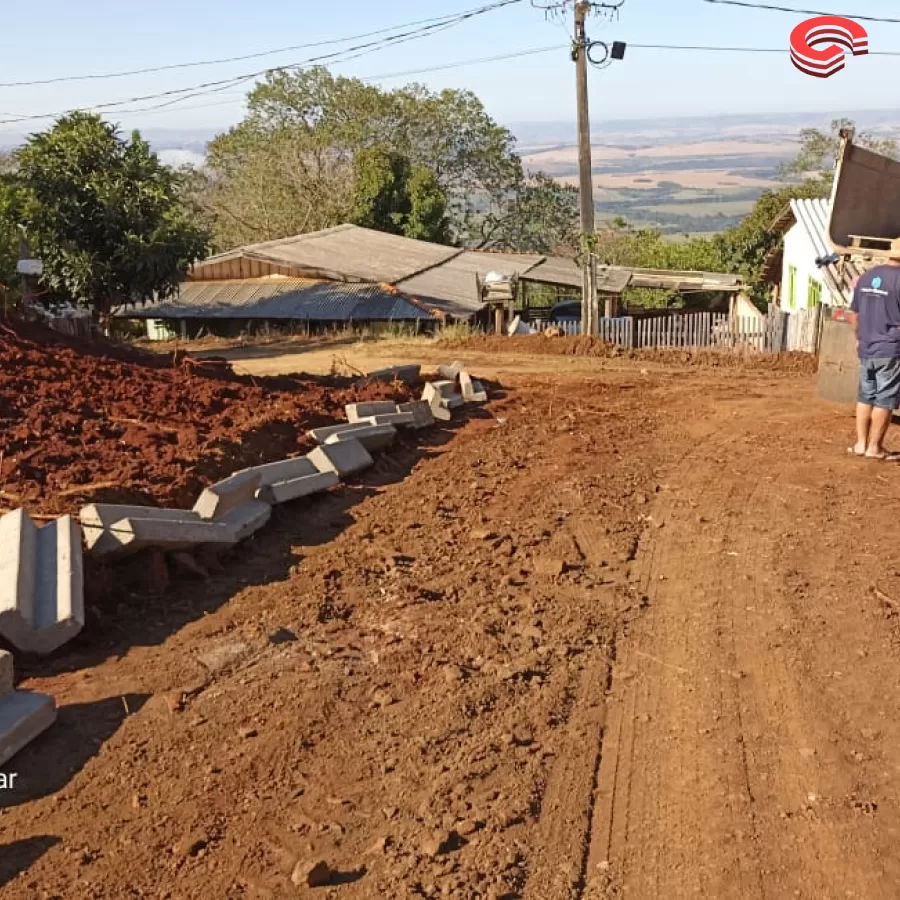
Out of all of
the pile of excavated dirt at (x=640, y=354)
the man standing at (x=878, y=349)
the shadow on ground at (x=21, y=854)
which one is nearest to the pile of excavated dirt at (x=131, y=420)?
the shadow on ground at (x=21, y=854)

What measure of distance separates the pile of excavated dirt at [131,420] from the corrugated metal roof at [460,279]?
14659 mm

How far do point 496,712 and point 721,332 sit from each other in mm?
15628

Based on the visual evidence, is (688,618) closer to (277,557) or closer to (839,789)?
(839,789)

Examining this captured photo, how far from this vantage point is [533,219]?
1906 inches

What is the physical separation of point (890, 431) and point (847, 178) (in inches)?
134

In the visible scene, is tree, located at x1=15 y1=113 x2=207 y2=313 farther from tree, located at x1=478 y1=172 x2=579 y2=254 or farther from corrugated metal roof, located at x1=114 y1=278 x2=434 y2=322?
tree, located at x1=478 y1=172 x2=579 y2=254

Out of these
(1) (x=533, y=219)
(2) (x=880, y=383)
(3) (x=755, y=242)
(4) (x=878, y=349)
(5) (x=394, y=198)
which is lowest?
(2) (x=880, y=383)

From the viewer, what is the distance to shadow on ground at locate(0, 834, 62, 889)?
10.8 feet

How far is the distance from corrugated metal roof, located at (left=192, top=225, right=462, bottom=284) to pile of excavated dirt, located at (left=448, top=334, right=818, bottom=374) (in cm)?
1089

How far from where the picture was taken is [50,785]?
3.78 meters

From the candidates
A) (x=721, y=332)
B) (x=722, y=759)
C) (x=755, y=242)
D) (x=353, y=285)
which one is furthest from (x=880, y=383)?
(x=755, y=242)

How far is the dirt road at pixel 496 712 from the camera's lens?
333 centimetres

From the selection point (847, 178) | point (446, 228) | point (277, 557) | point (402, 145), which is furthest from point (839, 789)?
point (402, 145)

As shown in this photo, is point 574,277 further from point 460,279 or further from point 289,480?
point 289,480
